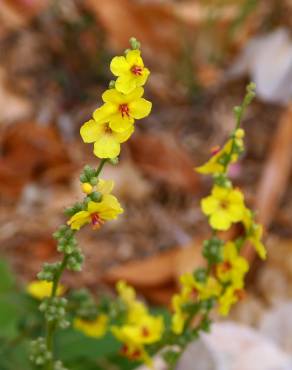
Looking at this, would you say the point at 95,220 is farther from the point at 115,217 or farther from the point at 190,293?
the point at 190,293

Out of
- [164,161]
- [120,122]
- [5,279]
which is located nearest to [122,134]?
[120,122]

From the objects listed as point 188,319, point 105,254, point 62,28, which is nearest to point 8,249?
point 105,254

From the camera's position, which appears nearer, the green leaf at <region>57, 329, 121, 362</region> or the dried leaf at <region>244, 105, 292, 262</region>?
the green leaf at <region>57, 329, 121, 362</region>

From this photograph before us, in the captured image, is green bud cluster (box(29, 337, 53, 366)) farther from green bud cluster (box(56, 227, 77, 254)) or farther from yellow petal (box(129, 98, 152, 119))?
yellow petal (box(129, 98, 152, 119))

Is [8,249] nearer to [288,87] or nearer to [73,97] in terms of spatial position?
[73,97]

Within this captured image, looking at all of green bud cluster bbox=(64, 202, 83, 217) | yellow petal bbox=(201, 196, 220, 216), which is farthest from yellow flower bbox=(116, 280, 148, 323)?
green bud cluster bbox=(64, 202, 83, 217)

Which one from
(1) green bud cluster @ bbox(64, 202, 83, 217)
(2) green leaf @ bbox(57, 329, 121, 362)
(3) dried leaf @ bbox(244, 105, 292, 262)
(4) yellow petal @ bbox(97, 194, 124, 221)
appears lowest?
(4) yellow petal @ bbox(97, 194, 124, 221)

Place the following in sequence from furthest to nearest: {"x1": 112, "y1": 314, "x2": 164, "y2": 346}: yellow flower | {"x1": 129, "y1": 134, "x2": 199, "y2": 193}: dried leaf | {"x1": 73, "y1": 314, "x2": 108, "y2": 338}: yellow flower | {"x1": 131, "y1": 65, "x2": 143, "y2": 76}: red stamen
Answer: {"x1": 129, "y1": 134, "x2": 199, "y2": 193}: dried leaf
{"x1": 73, "y1": 314, "x2": 108, "y2": 338}: yellow flower
{"x1": 112, "y1": 314, "x2": 164, "y2": 346}: yellow flower
{"x1": 131, "y1": 65, "x2": 143, "y2": 76}: red stamen

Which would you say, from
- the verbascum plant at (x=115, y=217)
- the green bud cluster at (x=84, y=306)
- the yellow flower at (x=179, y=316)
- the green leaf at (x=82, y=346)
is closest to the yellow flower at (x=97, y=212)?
the verbascum plant at (x=115, y=217)
